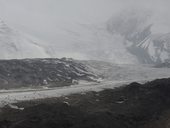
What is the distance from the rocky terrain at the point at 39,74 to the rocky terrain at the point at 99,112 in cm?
Answer: 4245

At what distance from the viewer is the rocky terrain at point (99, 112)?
3688cm

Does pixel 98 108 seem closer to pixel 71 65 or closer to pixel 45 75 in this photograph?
pixel 45 75

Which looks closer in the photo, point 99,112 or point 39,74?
point 99,112

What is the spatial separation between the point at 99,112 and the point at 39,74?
250 feet

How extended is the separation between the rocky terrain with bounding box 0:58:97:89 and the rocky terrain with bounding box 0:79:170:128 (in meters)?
42.4

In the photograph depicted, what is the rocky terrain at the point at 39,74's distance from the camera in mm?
105688

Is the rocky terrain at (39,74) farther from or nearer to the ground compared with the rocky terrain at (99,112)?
farther from the ground

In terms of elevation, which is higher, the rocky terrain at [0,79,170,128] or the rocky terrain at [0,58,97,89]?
the rocky terrain at [0,58,97,89]

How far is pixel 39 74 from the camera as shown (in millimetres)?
A: 118562

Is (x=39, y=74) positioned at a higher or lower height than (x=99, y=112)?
higher

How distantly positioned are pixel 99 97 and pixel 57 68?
73392 millimetres

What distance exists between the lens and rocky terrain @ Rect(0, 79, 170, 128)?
3688 cm

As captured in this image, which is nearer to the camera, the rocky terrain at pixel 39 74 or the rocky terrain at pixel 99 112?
the rocky terrain at pixel 99 112

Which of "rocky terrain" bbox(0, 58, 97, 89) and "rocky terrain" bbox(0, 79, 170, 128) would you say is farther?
"rocky terrain" bbox(0, 58, 97, 89)
